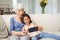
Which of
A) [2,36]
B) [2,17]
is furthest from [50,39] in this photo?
[2,17]

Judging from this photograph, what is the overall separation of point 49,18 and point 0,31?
2.77ft

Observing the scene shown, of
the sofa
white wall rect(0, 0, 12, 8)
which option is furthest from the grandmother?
white wall rect(0, 0, 12, 8)

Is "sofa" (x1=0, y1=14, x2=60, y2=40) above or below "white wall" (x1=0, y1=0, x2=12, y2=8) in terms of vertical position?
below

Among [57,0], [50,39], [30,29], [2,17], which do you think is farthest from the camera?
[57,0]

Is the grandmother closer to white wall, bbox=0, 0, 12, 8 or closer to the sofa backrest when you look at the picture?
the sofa backrest

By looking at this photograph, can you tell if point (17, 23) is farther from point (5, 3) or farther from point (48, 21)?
point (5, 3)

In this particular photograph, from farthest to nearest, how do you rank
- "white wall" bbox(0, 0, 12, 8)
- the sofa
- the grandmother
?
"white wall" bbox(0, 0, 12, 8) < the sofa < the grandmother

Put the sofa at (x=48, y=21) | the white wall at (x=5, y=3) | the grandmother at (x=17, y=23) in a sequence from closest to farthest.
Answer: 1. the grandmother at (x=17, y=23)
2. the sofa at (x=48, y=21)
3. the white wall at (x=5, y=3)

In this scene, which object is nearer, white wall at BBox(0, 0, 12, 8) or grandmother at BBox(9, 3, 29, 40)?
grandmother at BBox(9, 3, 29, 40)

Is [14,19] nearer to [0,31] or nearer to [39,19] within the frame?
[0,31]

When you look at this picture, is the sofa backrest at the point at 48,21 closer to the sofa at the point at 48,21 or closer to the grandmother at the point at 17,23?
the sofa at the point at 48,21

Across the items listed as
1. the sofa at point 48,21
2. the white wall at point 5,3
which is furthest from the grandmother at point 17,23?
the white wall at point 5,3

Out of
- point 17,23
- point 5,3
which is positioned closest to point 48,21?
point 17,23

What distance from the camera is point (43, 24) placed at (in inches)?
95.8
